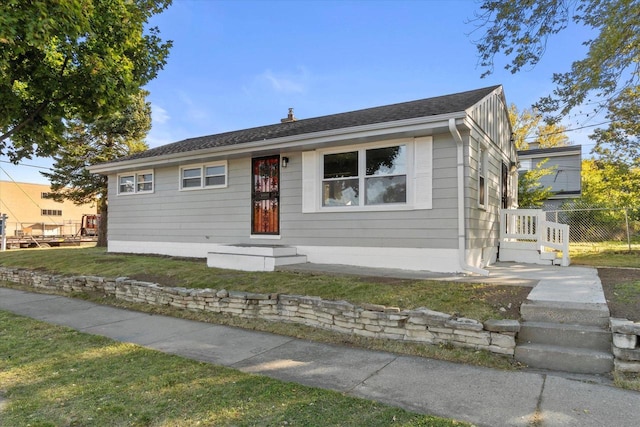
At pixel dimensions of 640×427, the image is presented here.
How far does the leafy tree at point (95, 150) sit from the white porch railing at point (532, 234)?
1759cm

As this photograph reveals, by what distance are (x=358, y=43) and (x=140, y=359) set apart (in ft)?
37.6

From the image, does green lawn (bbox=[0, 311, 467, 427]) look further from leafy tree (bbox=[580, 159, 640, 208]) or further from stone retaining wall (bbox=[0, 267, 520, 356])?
leafy tree (bbox=[580, 159, 640, 208])

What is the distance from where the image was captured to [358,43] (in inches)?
491

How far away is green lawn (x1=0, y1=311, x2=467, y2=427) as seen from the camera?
2764 mm

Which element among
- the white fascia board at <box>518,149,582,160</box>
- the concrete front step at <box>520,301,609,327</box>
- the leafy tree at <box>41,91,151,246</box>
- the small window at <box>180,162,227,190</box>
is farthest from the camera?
the white fascia board at <box>518,149,582,160</box>

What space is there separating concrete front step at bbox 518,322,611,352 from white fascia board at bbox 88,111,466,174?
382cm

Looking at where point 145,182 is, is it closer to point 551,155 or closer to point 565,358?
point 565,358

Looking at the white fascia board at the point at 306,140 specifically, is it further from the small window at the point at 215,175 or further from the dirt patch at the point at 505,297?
the dirt patch at the point at 505,297

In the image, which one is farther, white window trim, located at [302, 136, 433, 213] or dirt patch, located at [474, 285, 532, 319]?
white window trim, located at [302, 136, 433, 213]

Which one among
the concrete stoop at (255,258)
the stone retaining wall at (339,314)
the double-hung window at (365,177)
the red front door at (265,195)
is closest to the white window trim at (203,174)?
the red front door at (265,195)

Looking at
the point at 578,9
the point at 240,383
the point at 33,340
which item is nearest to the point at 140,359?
the point at 240,383

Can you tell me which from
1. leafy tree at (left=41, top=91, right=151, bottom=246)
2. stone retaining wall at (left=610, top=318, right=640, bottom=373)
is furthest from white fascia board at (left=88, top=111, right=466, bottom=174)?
leafy tree at (left=41, top=91, right=151, bottom=246)

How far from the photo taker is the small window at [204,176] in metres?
10.3

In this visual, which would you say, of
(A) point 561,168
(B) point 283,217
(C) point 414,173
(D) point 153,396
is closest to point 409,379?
(D) point 153,396
